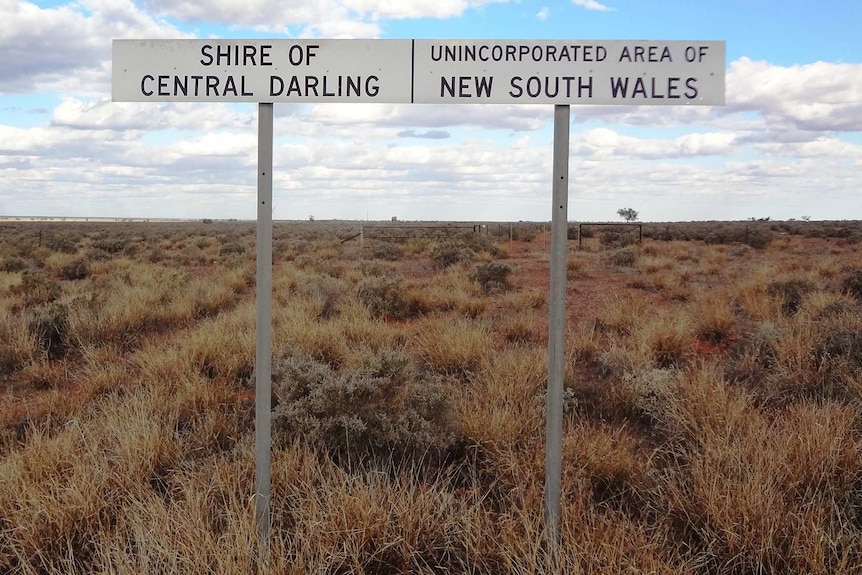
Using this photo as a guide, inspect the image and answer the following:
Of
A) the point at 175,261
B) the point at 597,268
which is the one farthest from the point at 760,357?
the point at 175,261

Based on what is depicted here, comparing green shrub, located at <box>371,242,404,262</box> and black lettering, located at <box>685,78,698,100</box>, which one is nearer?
black lettering, located at <box>685,78,698,100</box>

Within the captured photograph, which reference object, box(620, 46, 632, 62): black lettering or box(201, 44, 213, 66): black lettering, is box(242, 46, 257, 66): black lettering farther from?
box(620, 46, 632, 62): black lettering

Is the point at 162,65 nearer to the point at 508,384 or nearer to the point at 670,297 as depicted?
the point at 508,384

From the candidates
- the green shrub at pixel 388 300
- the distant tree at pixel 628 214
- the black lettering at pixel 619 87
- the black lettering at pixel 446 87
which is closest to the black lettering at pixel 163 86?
the black lettering at pixel 446 87

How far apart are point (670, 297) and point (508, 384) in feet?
27.2

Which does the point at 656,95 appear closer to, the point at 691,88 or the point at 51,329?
the point at 691,88

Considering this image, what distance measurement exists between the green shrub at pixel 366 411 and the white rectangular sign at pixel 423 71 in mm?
2287

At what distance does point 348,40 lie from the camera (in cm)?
318

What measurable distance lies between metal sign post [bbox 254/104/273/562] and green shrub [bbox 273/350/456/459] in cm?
94

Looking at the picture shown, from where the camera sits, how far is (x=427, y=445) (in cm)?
443

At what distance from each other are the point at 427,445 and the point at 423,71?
97.9 inches

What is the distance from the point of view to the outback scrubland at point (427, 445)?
124 inches

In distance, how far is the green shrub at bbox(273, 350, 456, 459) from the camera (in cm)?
445

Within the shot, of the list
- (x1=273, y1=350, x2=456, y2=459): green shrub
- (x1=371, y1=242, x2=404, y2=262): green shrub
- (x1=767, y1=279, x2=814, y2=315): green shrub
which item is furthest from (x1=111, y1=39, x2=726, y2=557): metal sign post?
(x1=371, y1=242, x2=404, y2=262): green shrub
